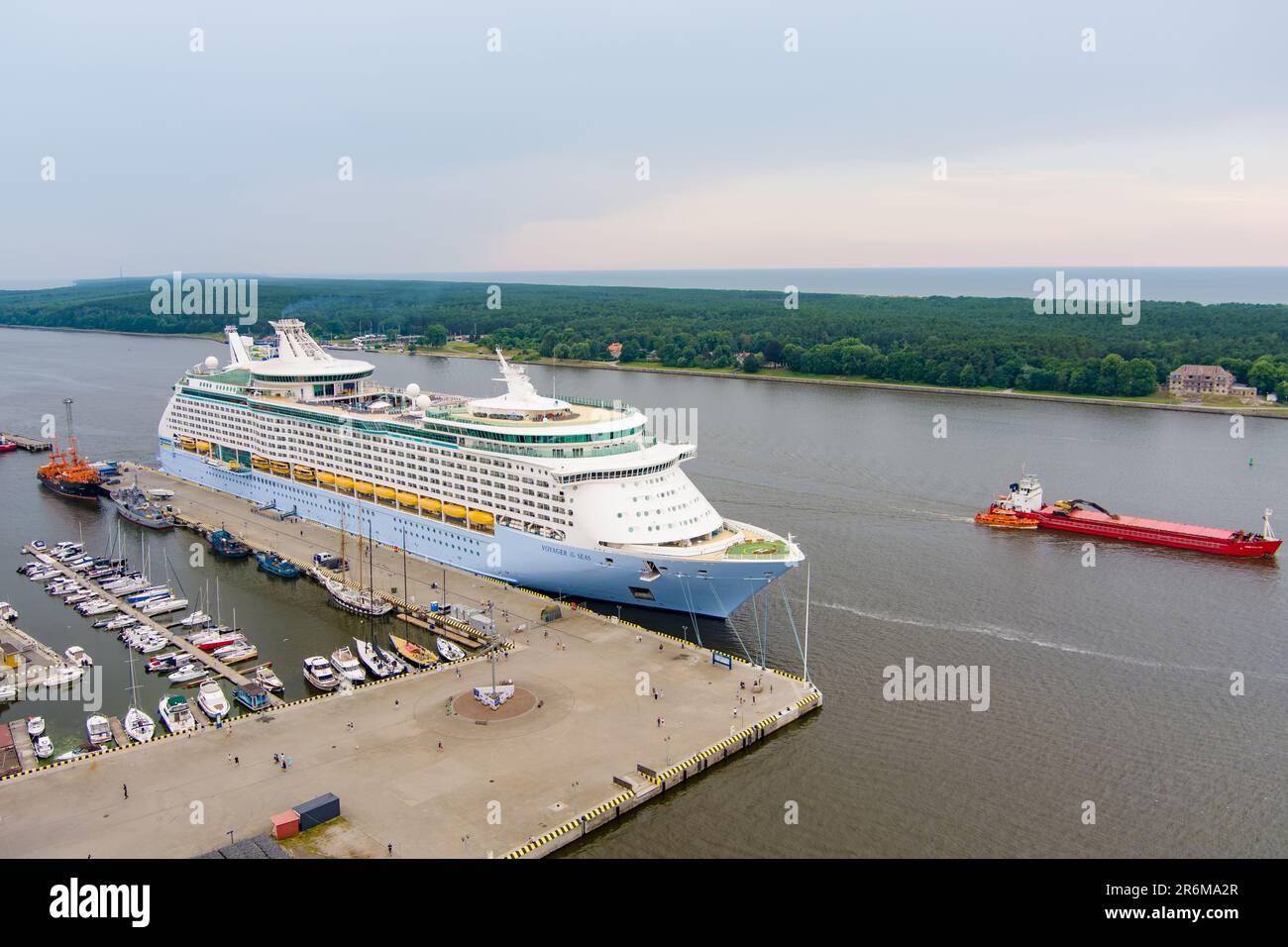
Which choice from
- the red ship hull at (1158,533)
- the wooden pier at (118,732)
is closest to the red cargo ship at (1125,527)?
the red ship hull at (1158,533)

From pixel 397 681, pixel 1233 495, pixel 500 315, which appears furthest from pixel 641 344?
pixel 397 681

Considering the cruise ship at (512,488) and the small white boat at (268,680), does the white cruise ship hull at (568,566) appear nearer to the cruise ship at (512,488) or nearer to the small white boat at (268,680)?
the cruise ship at (512,488)

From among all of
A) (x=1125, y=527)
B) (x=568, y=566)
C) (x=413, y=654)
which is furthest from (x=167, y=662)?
(x=1125, y=527)

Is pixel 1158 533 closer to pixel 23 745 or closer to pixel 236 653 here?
pixel 236 653

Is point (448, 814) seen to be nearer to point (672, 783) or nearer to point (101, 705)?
point (672, 783)

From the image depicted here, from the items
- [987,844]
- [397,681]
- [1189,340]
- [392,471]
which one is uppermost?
[1189,340]
